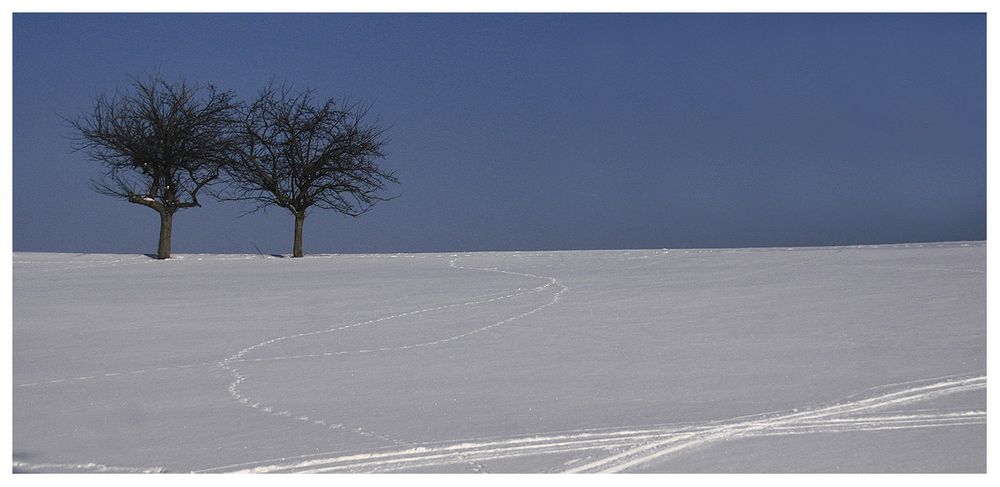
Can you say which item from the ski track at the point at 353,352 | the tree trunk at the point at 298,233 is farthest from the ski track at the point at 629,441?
the tree trunk at the point at 298,233

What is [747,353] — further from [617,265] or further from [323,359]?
[617,265]

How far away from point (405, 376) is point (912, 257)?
12576 millimetres

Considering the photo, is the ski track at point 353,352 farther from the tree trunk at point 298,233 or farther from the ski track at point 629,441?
the tree trunk at point 298,233

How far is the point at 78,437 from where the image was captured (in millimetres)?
7074

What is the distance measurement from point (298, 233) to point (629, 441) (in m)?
20.2

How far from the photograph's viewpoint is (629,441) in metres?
6.59

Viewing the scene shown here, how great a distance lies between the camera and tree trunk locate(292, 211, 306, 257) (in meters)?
25.6

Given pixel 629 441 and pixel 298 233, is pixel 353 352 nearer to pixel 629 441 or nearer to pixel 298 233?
pixel 629 441

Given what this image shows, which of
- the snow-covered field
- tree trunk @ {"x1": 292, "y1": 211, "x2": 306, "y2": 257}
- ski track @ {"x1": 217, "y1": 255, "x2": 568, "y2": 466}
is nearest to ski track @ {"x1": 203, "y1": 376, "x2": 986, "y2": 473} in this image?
the snow-covered field

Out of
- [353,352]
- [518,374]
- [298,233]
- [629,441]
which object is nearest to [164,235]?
[298,233]

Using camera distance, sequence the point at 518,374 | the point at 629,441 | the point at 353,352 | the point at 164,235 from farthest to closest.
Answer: the point at 164,235 < the point at 353,352 < the point at 518,374 < the point at 629,441

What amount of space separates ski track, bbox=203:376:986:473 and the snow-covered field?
24 millimetres

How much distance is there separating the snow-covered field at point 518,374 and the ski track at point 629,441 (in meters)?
0.02

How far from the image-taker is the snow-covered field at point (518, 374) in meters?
6.44
